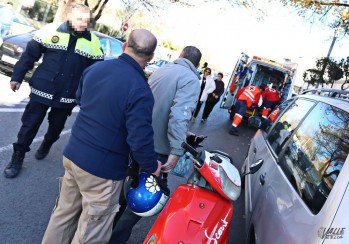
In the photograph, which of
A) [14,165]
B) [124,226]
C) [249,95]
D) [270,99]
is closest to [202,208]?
[124,226]

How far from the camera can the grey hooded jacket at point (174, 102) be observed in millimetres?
3020

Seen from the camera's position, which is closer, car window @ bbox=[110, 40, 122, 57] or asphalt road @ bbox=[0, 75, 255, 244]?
asphalt road @ bbox=[0, 75, 255, 244]

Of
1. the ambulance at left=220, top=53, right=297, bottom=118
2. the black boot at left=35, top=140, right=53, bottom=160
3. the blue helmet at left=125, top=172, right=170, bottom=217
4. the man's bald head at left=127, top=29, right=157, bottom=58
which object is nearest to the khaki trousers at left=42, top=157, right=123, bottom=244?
the blue helmet at left=125, top=172, right=170, bottom=217

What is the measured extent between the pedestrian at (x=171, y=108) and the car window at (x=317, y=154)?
91 cm

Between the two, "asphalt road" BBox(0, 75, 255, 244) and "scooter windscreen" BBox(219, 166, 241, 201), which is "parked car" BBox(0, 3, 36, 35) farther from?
"scooter windscreen" BBox(219, 166, 241, 201)

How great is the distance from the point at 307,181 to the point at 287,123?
155 centimetres

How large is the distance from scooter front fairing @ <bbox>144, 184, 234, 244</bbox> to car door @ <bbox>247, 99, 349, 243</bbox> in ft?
1.22

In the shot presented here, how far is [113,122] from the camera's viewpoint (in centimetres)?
240

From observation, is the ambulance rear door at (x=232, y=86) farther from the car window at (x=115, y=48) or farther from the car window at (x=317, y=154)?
the car window at (x=317, y=154)

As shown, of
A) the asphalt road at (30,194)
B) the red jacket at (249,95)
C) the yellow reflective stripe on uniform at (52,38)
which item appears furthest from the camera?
the red jacket at (249,95)

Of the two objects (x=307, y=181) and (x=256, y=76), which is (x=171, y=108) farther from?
(x=256, y=76)

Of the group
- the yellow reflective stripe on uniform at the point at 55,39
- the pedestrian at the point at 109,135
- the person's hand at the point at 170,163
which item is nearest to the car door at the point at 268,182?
the person's hand at the point at 170,163

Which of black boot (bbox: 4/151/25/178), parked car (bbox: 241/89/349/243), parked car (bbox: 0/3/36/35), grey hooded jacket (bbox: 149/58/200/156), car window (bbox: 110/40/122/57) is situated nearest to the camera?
parked car (bbox: 241/89/349/243)

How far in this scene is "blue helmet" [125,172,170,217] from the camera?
2.55 meters
